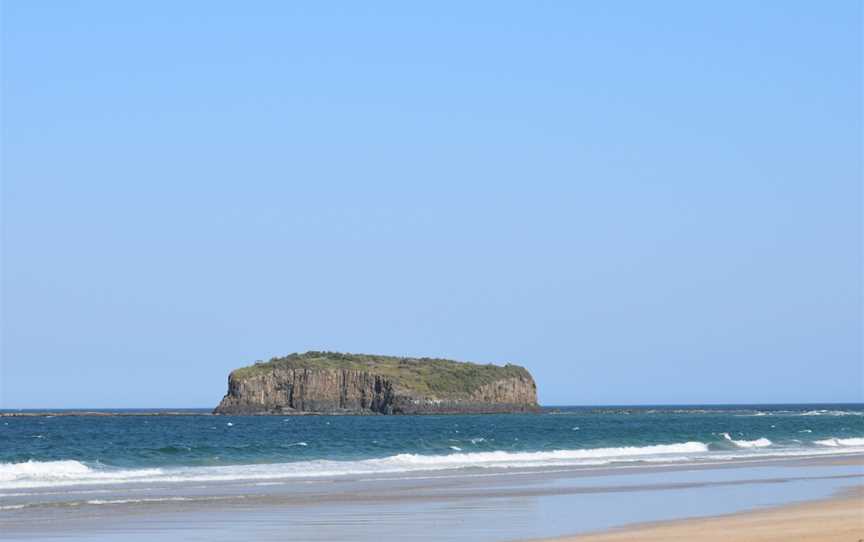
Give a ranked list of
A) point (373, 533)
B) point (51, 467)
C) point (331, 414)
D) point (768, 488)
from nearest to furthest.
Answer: point (373, 533), point (768, 488), point (51, 467), point (331, 414)

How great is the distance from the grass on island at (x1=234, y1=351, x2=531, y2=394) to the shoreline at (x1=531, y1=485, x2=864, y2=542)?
404 ft

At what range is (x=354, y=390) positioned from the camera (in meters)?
149

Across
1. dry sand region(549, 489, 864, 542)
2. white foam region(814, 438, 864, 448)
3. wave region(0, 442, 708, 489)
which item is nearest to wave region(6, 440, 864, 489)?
wave region(0, 442, 708, 489)

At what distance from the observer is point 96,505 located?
29188 millimetres

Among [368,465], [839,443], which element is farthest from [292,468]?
[839,443]

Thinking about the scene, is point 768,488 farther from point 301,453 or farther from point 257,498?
point 301,453

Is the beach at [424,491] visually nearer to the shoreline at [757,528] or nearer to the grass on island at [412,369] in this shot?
the shoreline at [757,528]

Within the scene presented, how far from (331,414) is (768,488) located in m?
112

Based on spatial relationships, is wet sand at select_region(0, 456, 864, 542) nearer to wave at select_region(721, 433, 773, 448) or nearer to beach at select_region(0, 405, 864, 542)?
beach at select_region(0, 405, 864, 542)

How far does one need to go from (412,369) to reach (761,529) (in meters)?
138

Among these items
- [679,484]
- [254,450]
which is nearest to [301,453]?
[254,450]

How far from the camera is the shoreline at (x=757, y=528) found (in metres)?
20.3

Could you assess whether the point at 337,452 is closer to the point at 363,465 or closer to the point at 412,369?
the point at 363,465

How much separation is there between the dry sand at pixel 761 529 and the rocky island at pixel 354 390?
119680mm
